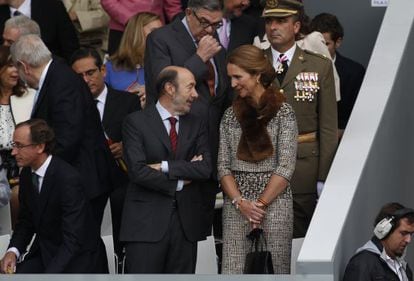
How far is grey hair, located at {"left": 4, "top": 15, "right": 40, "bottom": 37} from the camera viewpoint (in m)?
13.4

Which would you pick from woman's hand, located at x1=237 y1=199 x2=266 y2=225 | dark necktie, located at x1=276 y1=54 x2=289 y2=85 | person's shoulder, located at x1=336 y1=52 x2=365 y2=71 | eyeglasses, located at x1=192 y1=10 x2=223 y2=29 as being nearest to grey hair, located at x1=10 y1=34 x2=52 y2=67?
eyeglasses, located at x1=192 y1=10 x2=223 y2=29

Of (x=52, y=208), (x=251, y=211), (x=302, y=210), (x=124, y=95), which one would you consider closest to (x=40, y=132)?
(x=52, y=208)

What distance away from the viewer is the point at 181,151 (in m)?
11.5

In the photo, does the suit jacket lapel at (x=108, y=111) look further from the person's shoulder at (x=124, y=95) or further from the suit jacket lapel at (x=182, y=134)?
the suit jacket lapel at (x=182, y=134)

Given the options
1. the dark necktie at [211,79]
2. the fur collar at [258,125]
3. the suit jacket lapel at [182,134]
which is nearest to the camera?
the fur collar at [258,125]

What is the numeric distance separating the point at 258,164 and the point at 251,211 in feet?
1.12

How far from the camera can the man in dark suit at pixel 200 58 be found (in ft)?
39.1

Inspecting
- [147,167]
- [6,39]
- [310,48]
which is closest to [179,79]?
[147,167]

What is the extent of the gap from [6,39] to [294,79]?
2750 millimetres

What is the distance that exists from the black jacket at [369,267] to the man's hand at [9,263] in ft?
7.73

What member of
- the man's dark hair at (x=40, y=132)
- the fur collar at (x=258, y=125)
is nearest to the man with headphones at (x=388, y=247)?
the fur collar at (x=258, y=125)

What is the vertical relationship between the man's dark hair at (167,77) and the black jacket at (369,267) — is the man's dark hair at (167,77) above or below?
above

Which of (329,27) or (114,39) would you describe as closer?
(329,27)

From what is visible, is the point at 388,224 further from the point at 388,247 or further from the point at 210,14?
the point at 210,14
